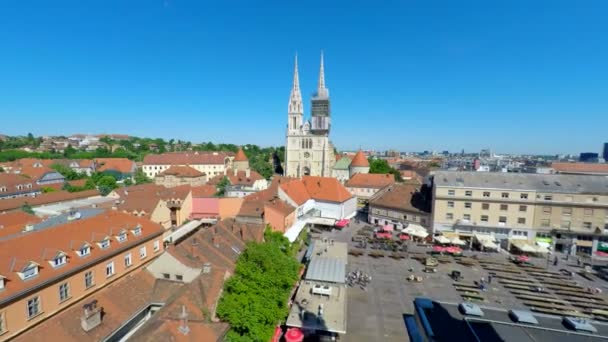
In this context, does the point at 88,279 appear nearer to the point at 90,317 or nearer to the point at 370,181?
the point at 90,317

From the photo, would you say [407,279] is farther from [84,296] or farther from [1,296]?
[1,296]

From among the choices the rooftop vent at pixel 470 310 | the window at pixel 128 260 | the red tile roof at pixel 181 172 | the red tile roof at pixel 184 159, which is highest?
the red tile roof at pixel 184 159

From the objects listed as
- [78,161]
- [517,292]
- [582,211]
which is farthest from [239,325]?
[78,161]

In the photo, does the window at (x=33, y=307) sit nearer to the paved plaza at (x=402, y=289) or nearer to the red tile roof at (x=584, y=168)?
the paved plaza at (x=402, y=289)

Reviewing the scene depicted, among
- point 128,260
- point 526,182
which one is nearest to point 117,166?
point 128,260

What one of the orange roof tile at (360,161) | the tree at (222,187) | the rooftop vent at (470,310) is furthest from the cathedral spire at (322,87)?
the rooftop vent at (470,310)
